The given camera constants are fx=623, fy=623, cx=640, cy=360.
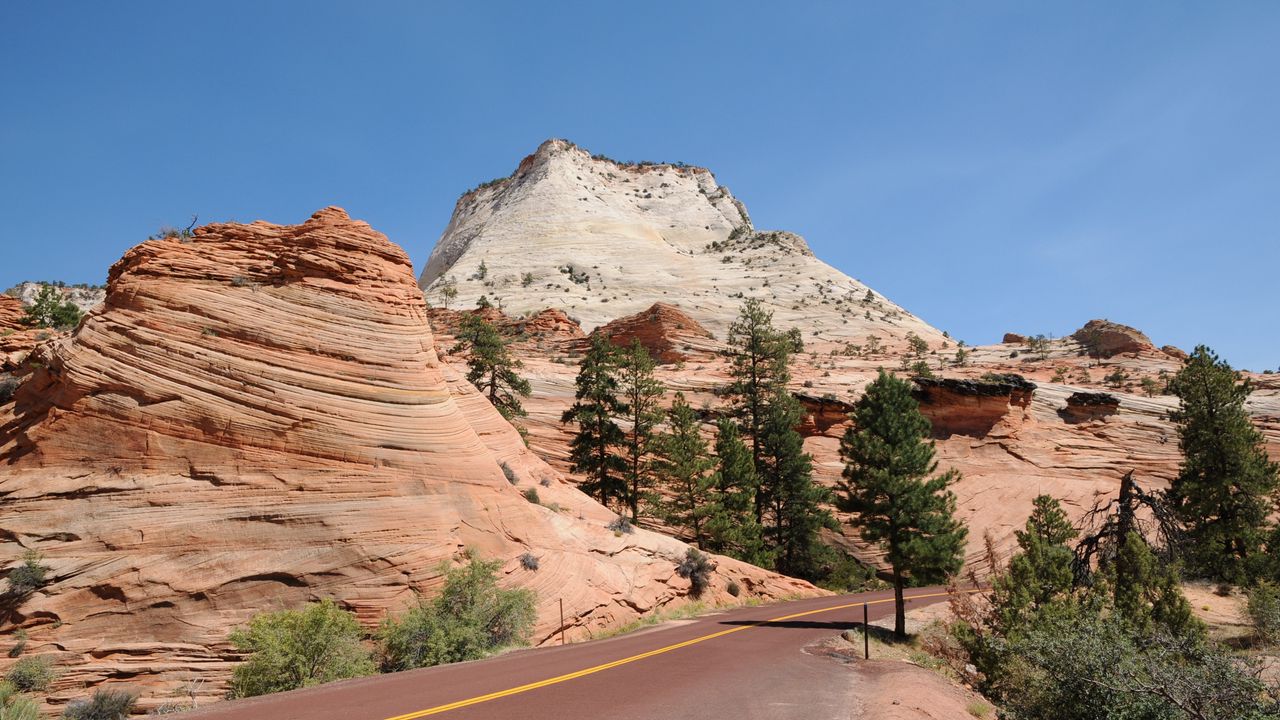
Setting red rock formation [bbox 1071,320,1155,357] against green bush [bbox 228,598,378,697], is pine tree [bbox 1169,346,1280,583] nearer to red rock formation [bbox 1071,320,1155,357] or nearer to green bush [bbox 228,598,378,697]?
green bush [bbox 228,598,378,697]

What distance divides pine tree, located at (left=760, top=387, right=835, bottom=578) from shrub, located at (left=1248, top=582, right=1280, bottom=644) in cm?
1750

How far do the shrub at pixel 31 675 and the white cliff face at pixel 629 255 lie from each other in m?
65.9

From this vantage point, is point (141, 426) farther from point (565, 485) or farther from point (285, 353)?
point (565, 485)

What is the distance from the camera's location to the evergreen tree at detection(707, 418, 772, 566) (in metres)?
30.1

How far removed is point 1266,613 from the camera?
18125 mm

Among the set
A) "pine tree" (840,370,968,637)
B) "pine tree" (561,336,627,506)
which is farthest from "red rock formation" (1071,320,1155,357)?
"pine tree" (561,336,627,506)

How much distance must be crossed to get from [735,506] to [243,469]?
22.6 meters

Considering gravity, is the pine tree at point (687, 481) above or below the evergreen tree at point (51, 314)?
below

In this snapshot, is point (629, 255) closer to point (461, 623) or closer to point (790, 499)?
point (790, 499)

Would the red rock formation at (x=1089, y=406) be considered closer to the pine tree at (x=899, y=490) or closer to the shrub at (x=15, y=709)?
the pine tree at (x=899, y=490)

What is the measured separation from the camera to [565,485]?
80.7 feet

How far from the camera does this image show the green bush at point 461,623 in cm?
1334

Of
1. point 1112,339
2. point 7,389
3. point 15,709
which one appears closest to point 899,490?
point 15,709

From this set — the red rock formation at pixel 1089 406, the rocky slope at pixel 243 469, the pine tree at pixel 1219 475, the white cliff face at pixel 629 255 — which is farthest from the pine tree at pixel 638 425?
the white cliff face at pixel 629 255
